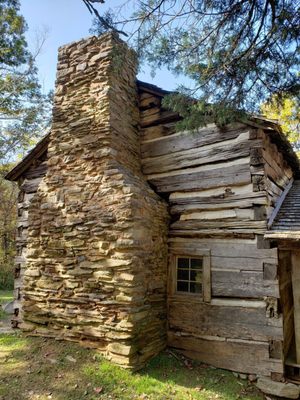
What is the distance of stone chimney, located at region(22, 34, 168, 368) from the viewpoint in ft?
18.4

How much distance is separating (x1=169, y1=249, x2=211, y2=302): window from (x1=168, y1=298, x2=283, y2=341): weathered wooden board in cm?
20

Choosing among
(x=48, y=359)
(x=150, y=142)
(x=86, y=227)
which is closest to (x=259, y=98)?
(x=150, y=142)

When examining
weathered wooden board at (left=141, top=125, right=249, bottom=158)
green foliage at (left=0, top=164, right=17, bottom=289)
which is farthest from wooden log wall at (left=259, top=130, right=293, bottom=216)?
green foliage at (left=0, top=164, right=17, bottom=289)

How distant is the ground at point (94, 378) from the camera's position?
4.66 metres

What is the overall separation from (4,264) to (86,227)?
14265mm

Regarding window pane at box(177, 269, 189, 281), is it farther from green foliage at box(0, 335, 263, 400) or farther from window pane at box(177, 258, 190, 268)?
green foliage at box(0, 335, 263, 400)

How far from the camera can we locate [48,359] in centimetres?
549

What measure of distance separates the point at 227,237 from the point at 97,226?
2.74 meters

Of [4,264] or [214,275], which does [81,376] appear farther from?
[4,264]

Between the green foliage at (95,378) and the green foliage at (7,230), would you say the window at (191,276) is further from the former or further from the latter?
the green foliage at (7,230)

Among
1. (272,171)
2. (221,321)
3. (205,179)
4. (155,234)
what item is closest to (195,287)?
(221,321)

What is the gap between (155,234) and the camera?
646 centimetres

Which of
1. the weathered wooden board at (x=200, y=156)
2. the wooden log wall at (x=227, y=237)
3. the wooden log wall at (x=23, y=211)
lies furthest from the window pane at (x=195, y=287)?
the wooden log wall at (x=23, y=211)

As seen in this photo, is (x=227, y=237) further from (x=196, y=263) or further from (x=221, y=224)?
(x=196, y=263)
